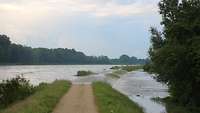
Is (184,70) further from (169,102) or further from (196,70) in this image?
(169,102)

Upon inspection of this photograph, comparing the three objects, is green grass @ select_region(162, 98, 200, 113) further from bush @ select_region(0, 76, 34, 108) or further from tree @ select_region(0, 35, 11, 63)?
tree @ select_region(0, 35, 11, 63)

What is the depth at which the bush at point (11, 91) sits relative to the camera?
3538 cm

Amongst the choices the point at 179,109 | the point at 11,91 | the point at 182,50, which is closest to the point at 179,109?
the point at 179,109

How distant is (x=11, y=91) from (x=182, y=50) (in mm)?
13778

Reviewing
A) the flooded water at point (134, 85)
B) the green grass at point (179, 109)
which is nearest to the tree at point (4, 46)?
the flooded water at point (134, 85)

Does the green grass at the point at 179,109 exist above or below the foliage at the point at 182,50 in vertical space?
below

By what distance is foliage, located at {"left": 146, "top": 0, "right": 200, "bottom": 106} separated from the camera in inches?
1355

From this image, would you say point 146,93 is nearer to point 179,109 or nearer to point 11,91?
point 179,109

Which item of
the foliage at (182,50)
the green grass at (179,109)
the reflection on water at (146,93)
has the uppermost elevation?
the foliage at (182,50)

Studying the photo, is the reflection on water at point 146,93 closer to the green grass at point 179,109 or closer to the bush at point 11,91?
the green grass at point 179,109

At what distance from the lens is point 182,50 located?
34.6 meters

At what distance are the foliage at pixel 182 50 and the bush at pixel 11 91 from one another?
11426mm

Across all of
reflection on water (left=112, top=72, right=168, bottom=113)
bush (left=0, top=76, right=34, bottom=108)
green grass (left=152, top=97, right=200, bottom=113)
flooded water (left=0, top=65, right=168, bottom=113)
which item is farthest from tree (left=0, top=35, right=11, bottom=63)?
green grass (left=152, top=97, right=200, bottom=113)

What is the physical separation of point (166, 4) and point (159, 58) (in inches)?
204
